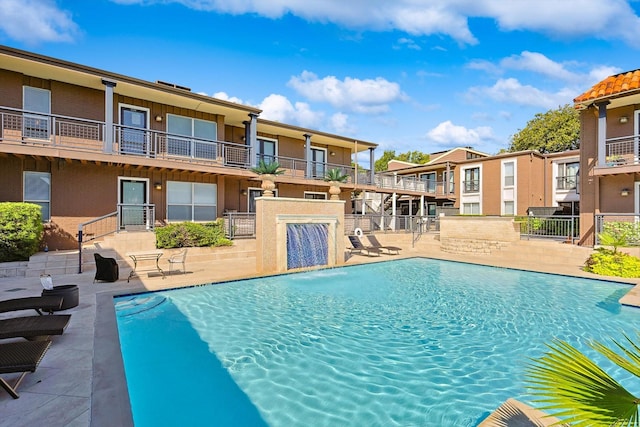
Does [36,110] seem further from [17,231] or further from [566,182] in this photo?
[566,182]

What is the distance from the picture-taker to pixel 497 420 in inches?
140

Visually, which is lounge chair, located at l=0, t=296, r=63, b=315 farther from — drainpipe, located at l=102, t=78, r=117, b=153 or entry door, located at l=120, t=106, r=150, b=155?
entry door, located at l=120, t=106, r=150, b=155

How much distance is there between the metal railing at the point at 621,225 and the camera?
44.9 ft

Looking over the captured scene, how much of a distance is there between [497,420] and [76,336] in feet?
19.9

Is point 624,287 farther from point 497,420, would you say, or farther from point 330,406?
point 330,406

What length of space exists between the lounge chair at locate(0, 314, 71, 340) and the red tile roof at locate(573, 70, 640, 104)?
19475 millimetres

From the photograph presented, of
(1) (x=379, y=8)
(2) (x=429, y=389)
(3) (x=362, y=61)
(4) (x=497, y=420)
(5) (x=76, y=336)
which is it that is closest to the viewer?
(4) (x=497, y=420)

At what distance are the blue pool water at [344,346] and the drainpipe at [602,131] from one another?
6.78 m

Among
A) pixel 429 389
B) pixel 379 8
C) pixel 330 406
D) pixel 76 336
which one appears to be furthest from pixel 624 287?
pixel 76 336

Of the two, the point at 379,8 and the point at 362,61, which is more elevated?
the point at 362,61

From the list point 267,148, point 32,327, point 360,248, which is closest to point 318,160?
point 267,148

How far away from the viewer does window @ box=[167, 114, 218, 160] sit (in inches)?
653

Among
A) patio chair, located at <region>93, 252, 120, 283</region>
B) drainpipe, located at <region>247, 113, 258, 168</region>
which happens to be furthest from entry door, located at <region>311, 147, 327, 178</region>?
patio chair, located at <region>93, 252, 120, 283</region>

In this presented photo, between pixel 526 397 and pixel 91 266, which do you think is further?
pixel 91 266
